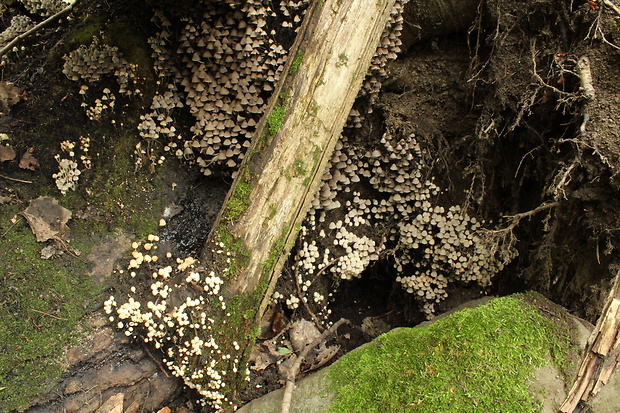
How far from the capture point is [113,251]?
3.58 m

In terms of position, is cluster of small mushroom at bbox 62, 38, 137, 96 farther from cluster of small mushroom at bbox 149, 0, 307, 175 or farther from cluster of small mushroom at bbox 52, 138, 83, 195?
cluster of small mushroom at bbox 52, 138, 83, 195

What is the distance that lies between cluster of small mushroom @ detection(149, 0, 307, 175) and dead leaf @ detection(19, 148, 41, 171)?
50.0 inches

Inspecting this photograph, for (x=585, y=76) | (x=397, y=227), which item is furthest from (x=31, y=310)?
(x=585, y=76)

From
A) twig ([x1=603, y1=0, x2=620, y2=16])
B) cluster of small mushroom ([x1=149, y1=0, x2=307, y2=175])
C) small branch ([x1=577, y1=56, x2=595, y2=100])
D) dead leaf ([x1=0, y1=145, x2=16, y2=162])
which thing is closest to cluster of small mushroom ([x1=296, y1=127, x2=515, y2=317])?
cluster of small mushroom ([x1=149, y1=0, x2=307, y2=175])

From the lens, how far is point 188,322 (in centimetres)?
325

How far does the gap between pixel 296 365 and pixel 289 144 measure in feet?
6.18

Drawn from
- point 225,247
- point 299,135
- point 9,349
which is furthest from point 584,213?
point 9,349

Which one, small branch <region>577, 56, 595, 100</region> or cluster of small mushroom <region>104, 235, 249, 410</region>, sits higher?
small branch <region>577, 56, 595, 100</region>

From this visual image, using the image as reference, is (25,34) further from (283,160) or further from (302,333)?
(302,333)

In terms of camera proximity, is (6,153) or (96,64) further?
(96,64)

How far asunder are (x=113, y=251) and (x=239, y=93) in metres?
1.73

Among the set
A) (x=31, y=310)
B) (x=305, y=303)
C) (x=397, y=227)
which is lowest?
(x=305, y=303)

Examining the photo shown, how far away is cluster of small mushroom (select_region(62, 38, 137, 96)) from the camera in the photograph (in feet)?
11.9

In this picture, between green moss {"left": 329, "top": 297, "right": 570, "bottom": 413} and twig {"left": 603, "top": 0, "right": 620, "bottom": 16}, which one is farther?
twig {"left": 603, "top": 0, "right": 620, "bottom": 16}
